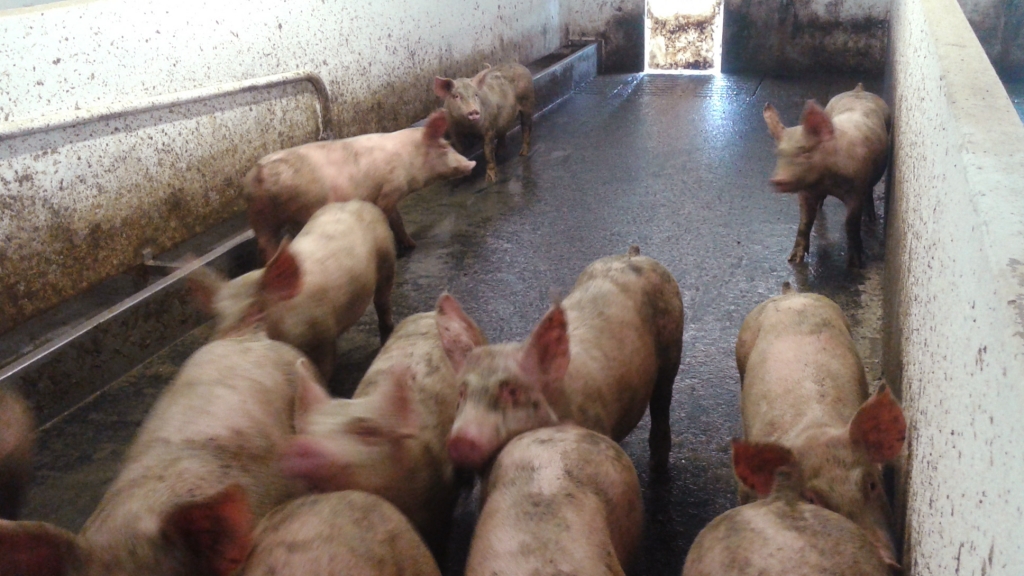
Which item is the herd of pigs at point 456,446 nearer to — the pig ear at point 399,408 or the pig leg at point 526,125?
the pig ear at point 399,408

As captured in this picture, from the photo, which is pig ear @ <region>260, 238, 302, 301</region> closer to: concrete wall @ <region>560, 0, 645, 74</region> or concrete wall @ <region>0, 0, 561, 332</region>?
concrete wall @ <region>0, 0, 561, 332</region>

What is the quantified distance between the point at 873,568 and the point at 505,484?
90 centimetres

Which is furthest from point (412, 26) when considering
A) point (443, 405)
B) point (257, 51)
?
point (443, 405)

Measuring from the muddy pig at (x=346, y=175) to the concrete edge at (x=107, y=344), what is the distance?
48 cm

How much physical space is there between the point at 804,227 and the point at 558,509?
3.67m

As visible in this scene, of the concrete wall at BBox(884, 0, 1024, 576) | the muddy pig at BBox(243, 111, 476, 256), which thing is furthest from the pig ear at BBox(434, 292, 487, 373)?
the muddy pig at BBox(243, 111, 476, 256)

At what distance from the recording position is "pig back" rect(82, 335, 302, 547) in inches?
86.8

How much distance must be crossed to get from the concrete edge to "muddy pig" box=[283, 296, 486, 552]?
1984 mm

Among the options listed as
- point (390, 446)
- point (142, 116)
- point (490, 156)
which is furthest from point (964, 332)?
point (490, 156)

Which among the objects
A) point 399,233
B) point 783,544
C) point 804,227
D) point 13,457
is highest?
point 783,544

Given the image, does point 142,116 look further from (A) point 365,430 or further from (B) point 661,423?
(B) point 661,423

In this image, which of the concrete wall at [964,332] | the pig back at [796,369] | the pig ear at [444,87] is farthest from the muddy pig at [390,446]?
the pig ear at [444,87]

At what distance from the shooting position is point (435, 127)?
6031mm

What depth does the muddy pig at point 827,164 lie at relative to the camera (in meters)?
4.93
